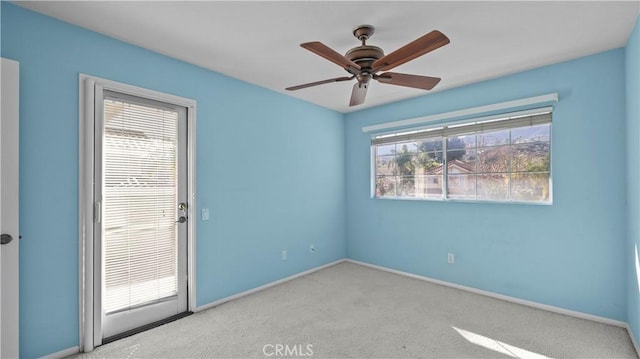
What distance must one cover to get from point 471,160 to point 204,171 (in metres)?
3.06

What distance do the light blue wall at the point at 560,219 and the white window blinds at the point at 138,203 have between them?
117 inches

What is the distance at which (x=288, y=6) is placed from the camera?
1.98 metres

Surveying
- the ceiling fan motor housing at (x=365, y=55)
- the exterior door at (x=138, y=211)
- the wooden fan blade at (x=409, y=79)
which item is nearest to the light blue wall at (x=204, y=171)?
the exterior door at (x=138, y=211)

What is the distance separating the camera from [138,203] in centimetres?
261

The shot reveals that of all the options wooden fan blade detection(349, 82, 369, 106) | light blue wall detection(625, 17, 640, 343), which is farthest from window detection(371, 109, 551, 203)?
wooden fan blade detection(349, 82, 369, 106)

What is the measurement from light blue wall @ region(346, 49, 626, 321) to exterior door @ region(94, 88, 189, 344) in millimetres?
2907

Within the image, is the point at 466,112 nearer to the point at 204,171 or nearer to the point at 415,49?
the point at 415,49

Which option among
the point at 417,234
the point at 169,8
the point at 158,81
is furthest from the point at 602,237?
the point at 158,81

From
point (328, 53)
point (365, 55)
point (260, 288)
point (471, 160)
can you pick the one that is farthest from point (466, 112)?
point (260, 288)

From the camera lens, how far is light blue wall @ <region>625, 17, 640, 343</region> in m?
2.21

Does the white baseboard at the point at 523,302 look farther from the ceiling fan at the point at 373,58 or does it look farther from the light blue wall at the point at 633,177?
the ceiling fan at the point at 373,58

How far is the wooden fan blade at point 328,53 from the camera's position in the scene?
1.83m

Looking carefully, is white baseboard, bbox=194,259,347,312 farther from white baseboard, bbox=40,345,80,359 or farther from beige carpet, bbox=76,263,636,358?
white baseboard, bbox=40,345,80,359

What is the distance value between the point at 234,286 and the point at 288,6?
278 cm
